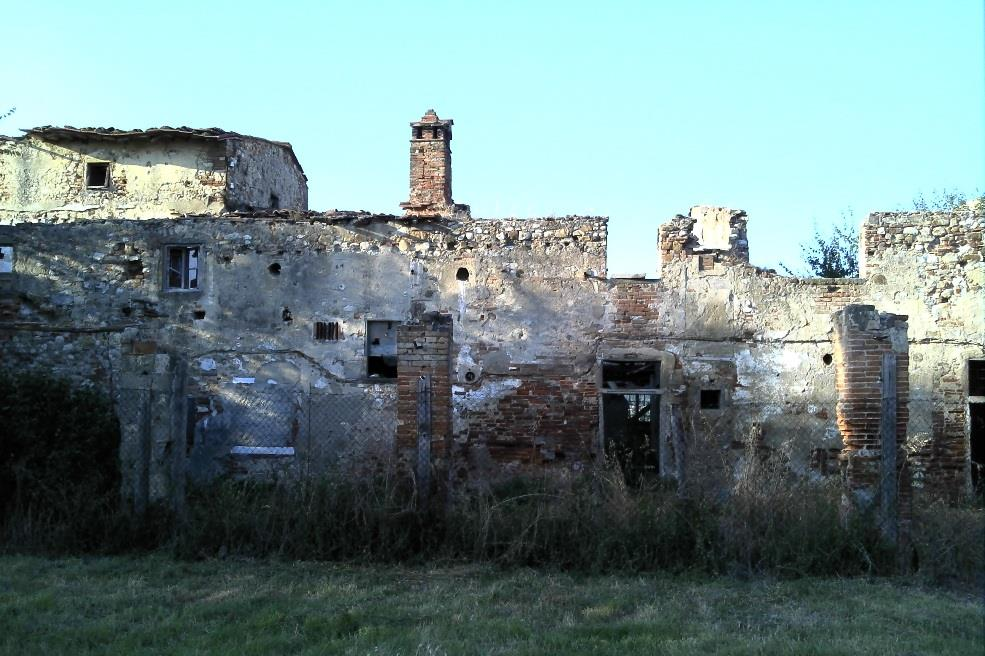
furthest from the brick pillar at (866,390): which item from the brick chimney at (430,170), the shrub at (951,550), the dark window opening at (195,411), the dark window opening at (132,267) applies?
the dark window opening at (132,267)

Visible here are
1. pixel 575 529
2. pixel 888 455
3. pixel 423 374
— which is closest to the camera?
pixel 575 529

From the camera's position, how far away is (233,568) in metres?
7.35

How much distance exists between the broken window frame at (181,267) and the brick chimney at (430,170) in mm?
3827

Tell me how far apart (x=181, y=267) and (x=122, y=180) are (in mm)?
3117

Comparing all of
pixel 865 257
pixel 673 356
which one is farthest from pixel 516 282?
pixel 865 257

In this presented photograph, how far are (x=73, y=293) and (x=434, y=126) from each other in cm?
659

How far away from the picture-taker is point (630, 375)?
13.9 m

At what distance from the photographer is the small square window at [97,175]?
15.8 m

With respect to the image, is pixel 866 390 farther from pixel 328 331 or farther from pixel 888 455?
pixel 328 331

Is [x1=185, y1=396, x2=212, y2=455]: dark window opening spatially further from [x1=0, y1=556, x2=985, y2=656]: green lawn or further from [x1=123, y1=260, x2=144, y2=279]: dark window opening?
[x1=0, y1=556, x2=985, y2=656]: green lawn

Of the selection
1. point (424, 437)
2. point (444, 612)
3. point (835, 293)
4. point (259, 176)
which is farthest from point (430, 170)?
point (444, 612)

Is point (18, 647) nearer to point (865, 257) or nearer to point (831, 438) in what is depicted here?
point (831, 438)

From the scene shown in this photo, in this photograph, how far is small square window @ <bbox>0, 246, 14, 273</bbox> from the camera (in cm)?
1372

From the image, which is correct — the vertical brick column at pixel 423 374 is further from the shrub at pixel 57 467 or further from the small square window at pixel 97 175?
the small square window at pixel 97 175
